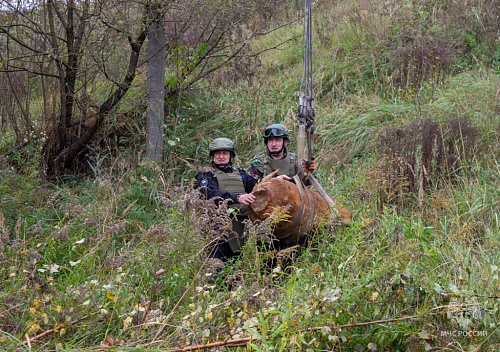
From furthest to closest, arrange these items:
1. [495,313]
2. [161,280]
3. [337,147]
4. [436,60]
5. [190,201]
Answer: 1. [436,60]
2. [337,147]
3. [161,280]
4. [190,201]
5. [495,313]

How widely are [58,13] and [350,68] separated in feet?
16.5

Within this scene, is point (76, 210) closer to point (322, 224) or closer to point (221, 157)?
point (221, 157)

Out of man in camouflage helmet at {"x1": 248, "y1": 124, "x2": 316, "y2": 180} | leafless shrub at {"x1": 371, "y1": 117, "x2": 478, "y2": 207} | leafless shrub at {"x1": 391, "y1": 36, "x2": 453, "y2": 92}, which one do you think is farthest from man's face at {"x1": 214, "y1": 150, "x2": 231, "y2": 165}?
leafless shrub at {"x1": 391, "y1": 36, "x2": 453, "y2": 92}

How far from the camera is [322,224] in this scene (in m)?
4.16

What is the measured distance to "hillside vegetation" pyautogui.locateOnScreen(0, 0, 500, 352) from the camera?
2.69 metres

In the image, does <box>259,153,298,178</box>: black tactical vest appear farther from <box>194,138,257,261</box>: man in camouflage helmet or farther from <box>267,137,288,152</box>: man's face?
<box>194,138,257,261</box>: man in camouflage helmet

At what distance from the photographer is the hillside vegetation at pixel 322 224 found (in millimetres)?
2691

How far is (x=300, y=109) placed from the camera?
4625 mm

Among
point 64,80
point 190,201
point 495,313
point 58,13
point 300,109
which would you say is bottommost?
point 495,313

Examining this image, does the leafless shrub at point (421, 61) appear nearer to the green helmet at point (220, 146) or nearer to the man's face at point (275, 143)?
the man's face at point (275, 143)

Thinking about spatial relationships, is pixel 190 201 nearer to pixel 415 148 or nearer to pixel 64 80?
pixel 415 148

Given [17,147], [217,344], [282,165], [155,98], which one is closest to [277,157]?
[282,165]

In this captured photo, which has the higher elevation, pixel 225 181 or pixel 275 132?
pixel 275 132

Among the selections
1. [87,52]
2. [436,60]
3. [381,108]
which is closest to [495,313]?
[381,108]
